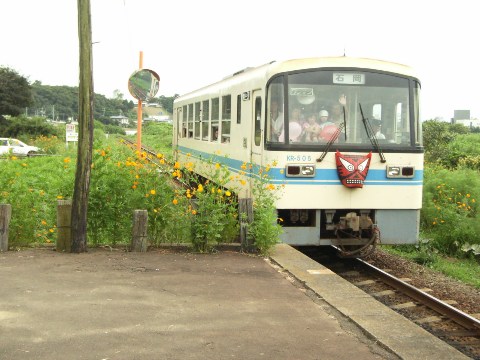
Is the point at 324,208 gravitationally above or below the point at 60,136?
below

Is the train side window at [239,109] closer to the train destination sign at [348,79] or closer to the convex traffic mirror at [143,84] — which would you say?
the convex traffic mirror at [143,84]

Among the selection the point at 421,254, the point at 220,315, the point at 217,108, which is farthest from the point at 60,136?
the point at 220,315

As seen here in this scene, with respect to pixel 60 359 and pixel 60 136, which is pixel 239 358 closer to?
pixel 60 359

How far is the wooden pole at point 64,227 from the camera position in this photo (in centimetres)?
845

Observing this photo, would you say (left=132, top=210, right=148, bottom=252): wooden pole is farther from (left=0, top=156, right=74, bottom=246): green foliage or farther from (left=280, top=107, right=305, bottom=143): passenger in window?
(left=280, top=107, right=305, bottom=143): passenger in window

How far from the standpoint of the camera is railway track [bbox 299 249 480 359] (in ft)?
21.7

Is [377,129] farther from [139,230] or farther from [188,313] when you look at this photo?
[188,313]

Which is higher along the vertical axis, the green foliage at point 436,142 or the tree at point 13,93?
the tree at point 13,93

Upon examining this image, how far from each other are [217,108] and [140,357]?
938cm

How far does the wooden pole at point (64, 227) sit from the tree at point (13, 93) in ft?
167

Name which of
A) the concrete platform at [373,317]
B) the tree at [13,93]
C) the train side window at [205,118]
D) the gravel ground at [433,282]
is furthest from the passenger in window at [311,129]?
the tree at [13,93]

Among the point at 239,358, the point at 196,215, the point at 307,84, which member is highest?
the point at 307,84

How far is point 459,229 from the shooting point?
1267 cm

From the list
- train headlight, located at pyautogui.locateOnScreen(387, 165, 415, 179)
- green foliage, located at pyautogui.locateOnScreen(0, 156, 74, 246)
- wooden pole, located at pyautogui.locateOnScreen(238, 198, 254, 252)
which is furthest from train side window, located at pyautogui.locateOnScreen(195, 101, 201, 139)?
wooden pole, located at pyautogui.locateOnScreen(238, 198, 254, 252)
